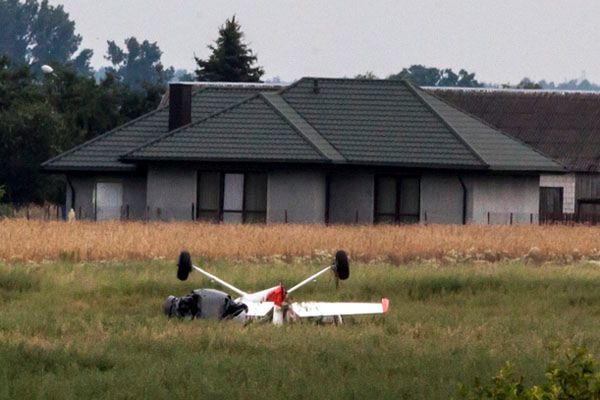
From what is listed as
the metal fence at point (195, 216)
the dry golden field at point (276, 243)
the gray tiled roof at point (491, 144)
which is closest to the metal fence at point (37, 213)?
the metal fence at point (195, 216)

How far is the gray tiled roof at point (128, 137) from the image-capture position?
164ft

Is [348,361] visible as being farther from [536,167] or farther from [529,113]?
[529,113]

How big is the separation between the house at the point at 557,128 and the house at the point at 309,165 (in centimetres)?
1161

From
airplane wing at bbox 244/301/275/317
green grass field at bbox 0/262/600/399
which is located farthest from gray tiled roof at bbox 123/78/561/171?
airplane wing at bbox 244/301/275/317

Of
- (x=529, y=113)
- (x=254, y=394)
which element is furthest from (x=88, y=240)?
(x=529, y=113)

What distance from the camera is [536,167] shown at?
164ft

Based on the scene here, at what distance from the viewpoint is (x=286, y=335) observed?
18453mm

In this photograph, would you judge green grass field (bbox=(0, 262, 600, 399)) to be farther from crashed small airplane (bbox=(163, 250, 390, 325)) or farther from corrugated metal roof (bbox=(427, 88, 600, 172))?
corrugated metal roof (bbox=(427, 88, 600, 172))

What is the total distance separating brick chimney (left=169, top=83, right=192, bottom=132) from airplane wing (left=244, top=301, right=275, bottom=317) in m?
30.0

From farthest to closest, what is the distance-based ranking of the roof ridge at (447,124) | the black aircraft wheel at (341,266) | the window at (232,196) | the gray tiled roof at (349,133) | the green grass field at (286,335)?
the roof ridge at (447,124)
the gray tiled roof at (349,133)
the window at (232,196)
the black aircraft wheel at (341,266)
the green grass field at (286,335)

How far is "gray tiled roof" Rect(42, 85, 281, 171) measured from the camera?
50062 millimetres

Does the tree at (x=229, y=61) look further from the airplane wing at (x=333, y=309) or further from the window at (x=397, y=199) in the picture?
the airplane wing at (x=333, y=309)

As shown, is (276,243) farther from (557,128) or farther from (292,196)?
(557,128)

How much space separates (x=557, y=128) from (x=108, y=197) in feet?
73.3
